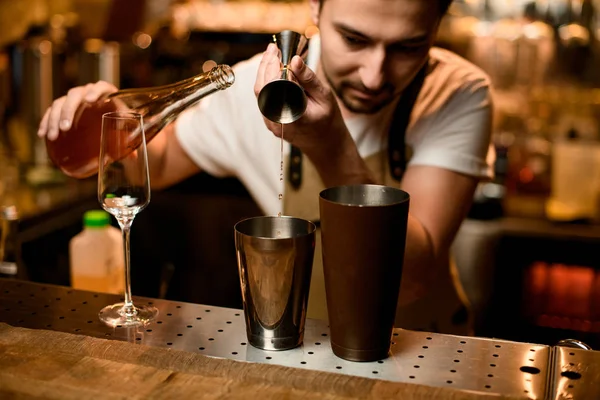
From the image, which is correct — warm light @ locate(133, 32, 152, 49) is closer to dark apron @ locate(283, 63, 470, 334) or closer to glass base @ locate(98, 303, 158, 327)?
dark apron @ locate(283, 63, 470, 334)

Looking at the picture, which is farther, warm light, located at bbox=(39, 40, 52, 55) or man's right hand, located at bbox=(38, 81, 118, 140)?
warm light, located at bbox=(39, 40, 52, 55)

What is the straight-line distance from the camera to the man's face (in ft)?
4.89

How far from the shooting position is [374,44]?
151cm

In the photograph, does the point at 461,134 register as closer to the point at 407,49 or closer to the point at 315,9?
the point at 407,49

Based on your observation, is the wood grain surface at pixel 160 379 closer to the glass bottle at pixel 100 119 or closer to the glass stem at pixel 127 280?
the glass stem at pixel 127 280

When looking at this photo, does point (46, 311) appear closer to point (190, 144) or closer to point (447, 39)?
point (190, 144)

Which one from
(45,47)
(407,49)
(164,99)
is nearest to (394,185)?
(407,49)

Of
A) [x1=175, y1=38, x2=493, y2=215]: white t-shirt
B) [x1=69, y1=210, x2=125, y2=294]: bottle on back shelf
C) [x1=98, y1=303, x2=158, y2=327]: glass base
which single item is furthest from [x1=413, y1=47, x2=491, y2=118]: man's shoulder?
[x1=98, y1=303, x2=158, y2=327]: glass base

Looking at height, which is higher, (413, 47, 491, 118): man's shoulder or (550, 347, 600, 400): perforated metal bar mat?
(413, 47, 491, 118): man's shoulder

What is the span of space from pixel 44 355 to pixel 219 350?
223mm

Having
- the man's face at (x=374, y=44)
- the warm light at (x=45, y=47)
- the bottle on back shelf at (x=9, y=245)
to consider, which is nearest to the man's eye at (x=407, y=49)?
the man's face at (x=374, y=44)

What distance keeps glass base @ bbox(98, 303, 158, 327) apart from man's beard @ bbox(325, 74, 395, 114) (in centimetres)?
62

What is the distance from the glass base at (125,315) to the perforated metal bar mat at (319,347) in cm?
1

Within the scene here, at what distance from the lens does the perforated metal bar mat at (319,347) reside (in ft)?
3.34
